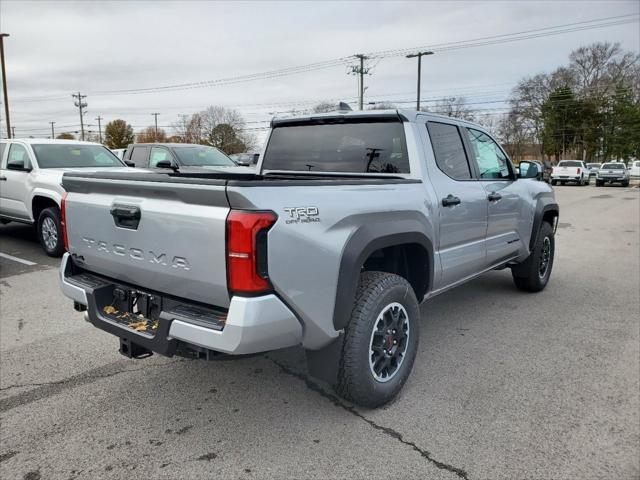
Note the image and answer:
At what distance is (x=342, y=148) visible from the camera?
3941mm

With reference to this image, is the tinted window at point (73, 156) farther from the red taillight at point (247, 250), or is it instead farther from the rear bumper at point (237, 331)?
the red taillight at point (247, 250)

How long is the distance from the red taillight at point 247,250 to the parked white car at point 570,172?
113 feet

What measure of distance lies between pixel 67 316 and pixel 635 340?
5396mm

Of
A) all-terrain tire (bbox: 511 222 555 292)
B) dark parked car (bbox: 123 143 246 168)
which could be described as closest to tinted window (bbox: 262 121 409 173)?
all-terrain tire (bbox: 511 222 555 292)

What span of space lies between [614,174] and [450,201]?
33.6 metres

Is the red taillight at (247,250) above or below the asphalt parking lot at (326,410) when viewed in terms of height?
above

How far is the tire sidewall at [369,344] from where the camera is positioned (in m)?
2.82

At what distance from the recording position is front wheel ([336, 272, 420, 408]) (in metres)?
2.83

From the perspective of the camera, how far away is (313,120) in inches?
163

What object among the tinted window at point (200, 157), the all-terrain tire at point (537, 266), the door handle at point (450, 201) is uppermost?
the tinted window at point (200, 157)

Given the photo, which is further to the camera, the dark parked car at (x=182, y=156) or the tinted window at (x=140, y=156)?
the tinted window at (x=140, y=156)

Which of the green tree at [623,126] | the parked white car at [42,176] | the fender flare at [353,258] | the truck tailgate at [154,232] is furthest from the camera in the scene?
the green tree at [623,126]

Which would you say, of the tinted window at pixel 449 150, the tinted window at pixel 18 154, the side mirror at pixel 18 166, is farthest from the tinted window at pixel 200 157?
the tinted window at pixel 449 150

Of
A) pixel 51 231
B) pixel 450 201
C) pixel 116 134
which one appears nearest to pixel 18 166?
pixel 51 231
